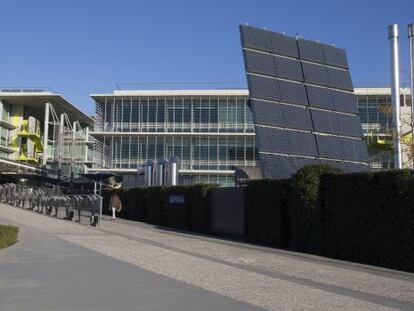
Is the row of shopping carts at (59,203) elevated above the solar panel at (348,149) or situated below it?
below

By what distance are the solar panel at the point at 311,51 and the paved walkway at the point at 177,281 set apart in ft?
45.8

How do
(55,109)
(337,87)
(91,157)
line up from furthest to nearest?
(55,109) < (91,157) < (337,87)

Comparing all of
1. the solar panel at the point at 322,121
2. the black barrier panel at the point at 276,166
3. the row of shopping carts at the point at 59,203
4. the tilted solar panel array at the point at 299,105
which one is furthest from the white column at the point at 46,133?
the black barrier panel at the point at 276,166

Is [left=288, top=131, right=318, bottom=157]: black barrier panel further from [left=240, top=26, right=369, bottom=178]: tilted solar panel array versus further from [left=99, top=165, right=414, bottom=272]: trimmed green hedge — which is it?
[left=99, top=165, right=414, bottom=272]: trimmed green hedge

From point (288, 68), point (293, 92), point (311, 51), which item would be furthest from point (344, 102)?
point (288, 68)

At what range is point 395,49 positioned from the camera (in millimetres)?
26953

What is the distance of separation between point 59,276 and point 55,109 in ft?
279

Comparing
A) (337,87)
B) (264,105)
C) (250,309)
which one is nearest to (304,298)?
(250,309)

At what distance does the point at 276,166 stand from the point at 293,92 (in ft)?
13.9

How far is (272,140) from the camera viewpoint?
1008 inches

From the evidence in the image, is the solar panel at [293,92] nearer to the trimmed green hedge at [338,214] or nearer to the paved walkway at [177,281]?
the trimmed green hedge at [338,214]

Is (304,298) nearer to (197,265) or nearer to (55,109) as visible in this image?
(197,265)

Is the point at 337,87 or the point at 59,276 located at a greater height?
the point at 337,87

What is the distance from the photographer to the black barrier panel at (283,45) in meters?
28.2
